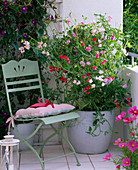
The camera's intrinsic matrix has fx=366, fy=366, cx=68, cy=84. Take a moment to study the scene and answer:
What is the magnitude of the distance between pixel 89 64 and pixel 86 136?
0.78 meters

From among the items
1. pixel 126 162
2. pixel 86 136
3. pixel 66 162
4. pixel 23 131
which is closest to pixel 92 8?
pixel 86 136

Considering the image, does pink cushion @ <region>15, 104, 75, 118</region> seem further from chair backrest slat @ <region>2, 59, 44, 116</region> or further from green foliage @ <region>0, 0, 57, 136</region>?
green foliage @ <region>0, 0, 57, 136</region>

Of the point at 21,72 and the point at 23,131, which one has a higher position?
the point at 21,72

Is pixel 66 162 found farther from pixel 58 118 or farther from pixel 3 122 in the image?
pixel 3 122

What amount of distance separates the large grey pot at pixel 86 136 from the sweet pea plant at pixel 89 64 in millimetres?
79

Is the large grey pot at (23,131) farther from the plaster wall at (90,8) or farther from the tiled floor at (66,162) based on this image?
the plaster wall at (90,8)

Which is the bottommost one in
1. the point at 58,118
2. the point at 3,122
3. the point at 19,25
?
the point at 3,122

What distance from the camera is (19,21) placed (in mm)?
4137

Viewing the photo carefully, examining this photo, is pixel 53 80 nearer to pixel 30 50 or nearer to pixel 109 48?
pixel 30 50

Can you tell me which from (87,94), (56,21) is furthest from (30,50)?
(87,94)

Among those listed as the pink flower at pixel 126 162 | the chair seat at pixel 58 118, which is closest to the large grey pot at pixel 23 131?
the chair seat at pixel 58 118

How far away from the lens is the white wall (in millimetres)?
4332

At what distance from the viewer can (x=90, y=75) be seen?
146 inches

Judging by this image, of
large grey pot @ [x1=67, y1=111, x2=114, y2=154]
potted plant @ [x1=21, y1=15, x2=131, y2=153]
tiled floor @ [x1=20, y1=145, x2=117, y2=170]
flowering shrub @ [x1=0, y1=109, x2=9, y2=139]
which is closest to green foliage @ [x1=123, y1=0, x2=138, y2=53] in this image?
potted plant @ [x1=21, y1=15, x2=131, y2=153]
